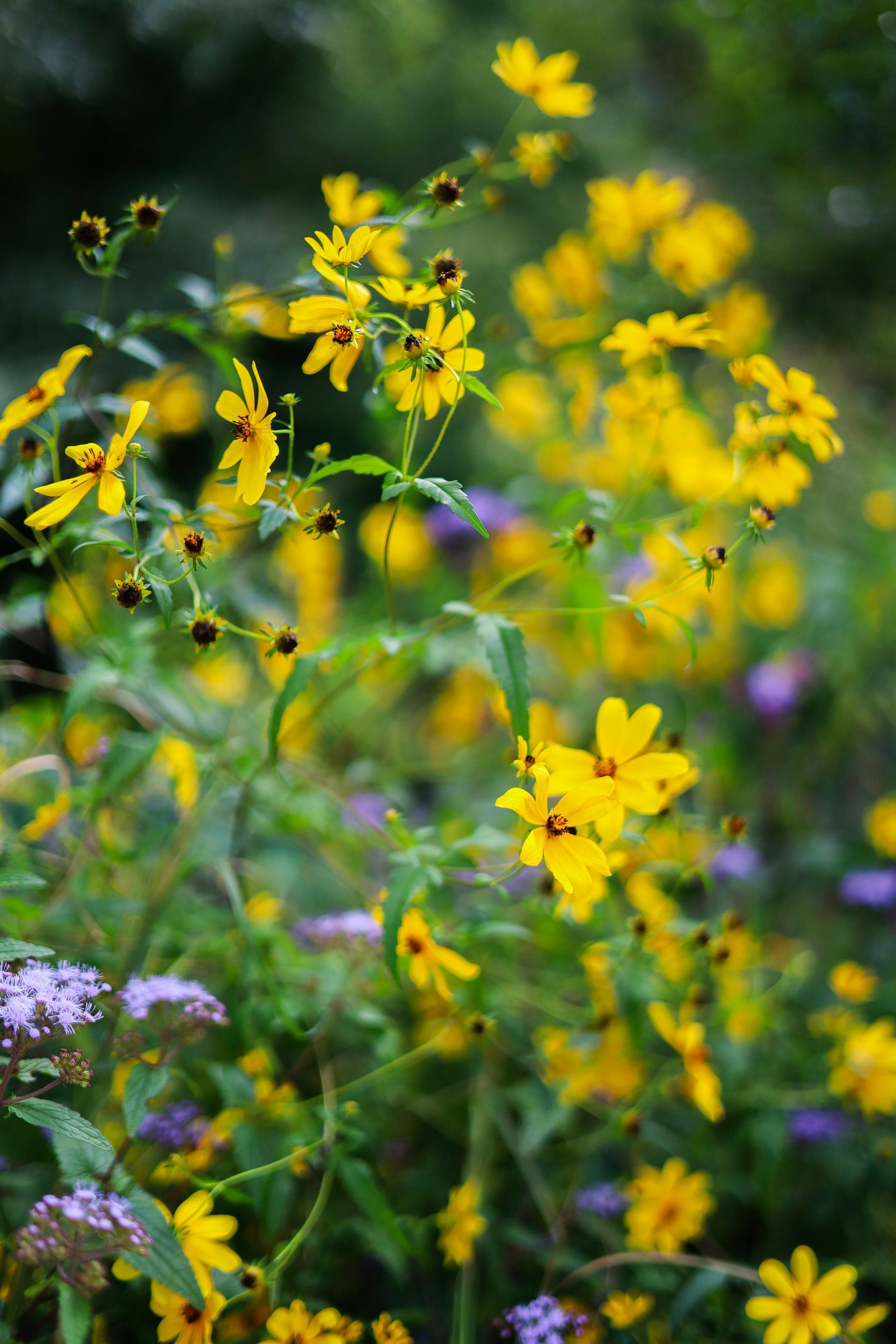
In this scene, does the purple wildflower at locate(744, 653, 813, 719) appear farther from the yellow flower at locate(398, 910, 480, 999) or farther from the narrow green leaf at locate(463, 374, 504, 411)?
the narrow green leaf at locate(463, 374, 504, 411)

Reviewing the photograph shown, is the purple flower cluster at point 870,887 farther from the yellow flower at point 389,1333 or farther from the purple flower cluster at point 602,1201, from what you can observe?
the yellow flower at point 389,1333

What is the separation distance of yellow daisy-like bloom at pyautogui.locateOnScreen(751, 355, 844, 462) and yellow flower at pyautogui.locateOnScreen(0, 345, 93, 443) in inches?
24.7

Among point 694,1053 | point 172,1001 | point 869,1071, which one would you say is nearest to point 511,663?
point 172,1001

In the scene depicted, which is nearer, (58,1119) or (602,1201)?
(58,1119)

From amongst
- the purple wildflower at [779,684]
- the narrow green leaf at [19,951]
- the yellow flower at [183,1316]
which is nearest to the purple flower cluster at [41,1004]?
the narrow green leaf at [19,951]

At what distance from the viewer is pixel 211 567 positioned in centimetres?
115

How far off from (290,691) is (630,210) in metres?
0.89

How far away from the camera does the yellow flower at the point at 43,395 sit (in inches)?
28.7

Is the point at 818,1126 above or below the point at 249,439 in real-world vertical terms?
below

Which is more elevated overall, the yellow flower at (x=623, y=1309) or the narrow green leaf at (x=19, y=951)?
the narrow green leaf at (x=19, y=951)

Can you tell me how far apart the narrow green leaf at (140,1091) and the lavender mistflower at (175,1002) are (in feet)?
0.12

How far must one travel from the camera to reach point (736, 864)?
1487mm

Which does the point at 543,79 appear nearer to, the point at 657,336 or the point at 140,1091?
the point at 657,336

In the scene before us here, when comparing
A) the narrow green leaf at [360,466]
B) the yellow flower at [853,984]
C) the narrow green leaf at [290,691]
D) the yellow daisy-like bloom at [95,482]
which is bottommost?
the yellow flower at [853,984]
